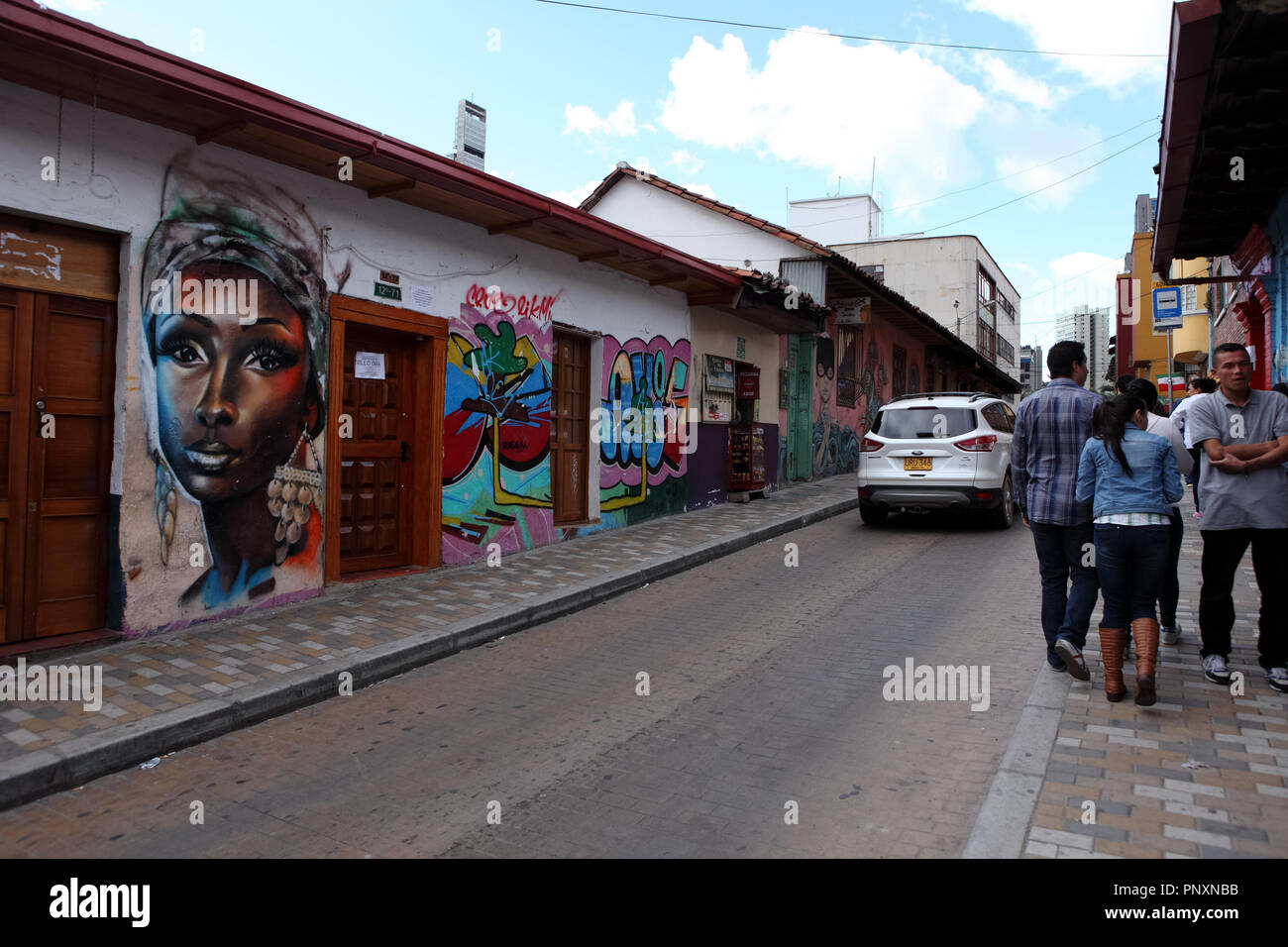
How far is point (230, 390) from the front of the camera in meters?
6.58

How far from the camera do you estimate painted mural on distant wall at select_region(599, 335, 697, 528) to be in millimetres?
11305

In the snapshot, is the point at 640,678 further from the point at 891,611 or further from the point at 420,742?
the point at 891,611

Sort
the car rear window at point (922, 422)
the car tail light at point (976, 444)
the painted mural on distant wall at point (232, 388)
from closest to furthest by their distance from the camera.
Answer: the painted mural on distant wall at point (232, 388), the car tail light at point (976, 444), the car rear window at point (922, 422)

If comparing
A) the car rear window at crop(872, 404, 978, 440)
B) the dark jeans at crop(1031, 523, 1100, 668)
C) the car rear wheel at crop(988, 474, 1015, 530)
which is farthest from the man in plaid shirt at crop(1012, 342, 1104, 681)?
the car rear wheel at crop(988, 474, 1015, 530)

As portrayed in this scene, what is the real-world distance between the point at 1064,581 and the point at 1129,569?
2.07 feet

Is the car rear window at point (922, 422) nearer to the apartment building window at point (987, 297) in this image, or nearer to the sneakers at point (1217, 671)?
the sneakers at point (1217, 671)

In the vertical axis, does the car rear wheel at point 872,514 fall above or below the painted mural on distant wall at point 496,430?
below

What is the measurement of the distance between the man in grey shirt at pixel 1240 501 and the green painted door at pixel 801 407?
12.1 metres

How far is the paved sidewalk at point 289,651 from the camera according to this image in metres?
4.28

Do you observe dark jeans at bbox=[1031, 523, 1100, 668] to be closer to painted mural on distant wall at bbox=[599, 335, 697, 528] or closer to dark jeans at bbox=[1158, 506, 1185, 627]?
dark jeans at bbox=[1158, 506, 1185, 627]

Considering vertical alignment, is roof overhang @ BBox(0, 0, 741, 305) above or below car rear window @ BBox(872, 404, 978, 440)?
above

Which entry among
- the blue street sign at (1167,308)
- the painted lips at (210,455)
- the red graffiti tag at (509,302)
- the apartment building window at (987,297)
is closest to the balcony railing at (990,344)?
the apartment building window at (987,297)

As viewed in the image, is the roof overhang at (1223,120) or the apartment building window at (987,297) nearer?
the roof overhang at (1223,120)

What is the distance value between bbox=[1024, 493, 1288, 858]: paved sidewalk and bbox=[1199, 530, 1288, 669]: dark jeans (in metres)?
0.12
